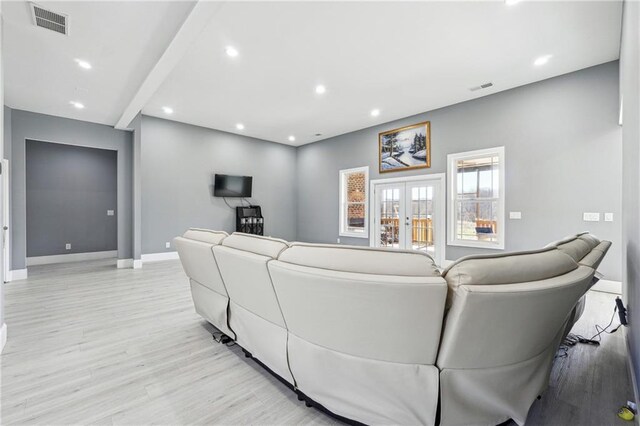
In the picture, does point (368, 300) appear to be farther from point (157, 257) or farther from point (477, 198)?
point (157, 257)

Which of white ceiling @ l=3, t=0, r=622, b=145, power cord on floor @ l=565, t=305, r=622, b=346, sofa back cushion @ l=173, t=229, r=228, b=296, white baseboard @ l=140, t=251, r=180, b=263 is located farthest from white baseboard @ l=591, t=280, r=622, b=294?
white baseboard @ l=140, t=251, r=180, b=263

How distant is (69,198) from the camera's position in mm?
6336

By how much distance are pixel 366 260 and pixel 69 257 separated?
7.77 metres

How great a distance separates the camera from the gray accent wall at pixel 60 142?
4.67 metres

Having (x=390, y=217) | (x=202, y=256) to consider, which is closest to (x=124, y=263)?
(x=202, y=256)

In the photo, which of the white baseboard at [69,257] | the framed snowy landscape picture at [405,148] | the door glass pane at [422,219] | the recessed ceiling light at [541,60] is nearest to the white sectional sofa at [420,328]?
the recessed ceiling light at [541,60]

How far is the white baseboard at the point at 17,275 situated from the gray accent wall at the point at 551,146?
7522mm

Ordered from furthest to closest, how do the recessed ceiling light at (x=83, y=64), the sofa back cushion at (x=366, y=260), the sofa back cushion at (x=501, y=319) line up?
1. the recessed ceiling light at (x=83, y=64)
2. the sofa back cushion at (x=366, y=260)
3. the sofa back cushion at (x=501, y=319)

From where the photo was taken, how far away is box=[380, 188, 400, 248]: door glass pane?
648 centimetres

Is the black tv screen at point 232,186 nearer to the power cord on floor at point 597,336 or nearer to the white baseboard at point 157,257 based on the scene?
the white baseboard at point 157,257

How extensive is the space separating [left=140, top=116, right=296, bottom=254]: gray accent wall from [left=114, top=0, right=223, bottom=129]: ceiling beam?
1.64 m

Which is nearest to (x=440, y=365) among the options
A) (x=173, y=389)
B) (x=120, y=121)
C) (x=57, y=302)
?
(x=173, y=389)

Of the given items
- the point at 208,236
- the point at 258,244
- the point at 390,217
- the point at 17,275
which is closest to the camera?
the point at 258,244

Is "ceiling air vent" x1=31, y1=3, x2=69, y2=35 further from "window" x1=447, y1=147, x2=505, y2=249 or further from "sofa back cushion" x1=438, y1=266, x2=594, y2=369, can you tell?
"window" x1=447, y1=147, x2=505, y2=249
